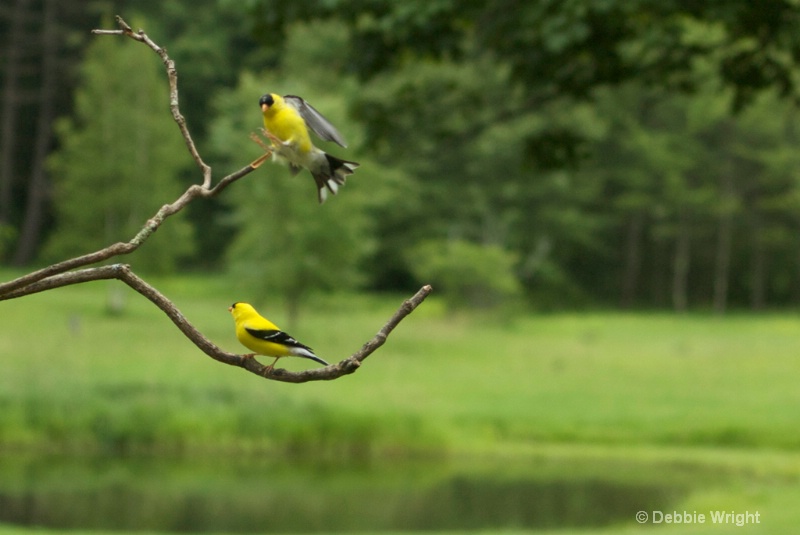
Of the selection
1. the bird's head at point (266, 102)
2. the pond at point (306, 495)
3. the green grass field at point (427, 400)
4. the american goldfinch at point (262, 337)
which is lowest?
the pond at point (306, 495)

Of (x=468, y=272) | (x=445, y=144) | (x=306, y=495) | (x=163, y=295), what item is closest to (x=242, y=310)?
(x=163, y=295)

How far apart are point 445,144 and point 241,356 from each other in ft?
37.4

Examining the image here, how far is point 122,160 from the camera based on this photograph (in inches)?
1089

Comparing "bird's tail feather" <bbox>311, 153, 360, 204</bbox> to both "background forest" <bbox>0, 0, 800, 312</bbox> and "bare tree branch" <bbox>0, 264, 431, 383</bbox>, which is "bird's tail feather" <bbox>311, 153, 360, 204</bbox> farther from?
"background forest" <bbox>0, 0, 800, 312</bbox>

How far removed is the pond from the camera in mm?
11750

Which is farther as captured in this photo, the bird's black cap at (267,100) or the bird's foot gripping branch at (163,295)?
the bird's black cap at (267,100)

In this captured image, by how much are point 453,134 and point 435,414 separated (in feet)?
30.1

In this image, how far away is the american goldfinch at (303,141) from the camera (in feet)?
4.47

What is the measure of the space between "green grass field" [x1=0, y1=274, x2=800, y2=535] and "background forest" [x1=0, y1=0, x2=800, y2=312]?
8.92ft

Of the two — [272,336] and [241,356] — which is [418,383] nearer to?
[272,336]

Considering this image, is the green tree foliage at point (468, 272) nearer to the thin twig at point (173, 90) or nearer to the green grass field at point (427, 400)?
the green grass field at point (427, 400)

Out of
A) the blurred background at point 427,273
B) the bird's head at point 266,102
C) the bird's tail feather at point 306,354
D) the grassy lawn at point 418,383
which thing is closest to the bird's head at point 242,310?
the bird's tail feather at point 306,354

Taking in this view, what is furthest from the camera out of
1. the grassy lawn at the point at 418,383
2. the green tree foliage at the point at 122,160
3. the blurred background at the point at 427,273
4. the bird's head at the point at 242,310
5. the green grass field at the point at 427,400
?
the green tree foliage at the point at 122,160

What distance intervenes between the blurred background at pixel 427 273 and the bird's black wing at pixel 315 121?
1089 millimetres
